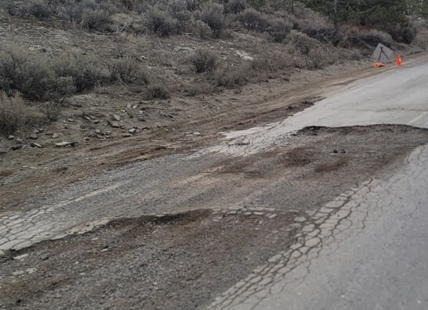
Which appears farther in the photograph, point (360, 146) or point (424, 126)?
point (424, 126)

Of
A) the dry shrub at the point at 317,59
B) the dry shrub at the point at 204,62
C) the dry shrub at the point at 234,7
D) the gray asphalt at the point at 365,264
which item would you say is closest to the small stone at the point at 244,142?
the gray asphalt at the point at 365,264

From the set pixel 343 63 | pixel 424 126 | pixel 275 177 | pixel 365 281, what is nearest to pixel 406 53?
pixel 343 63

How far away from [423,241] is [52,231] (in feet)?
13.0

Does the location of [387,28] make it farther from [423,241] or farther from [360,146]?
[423,241]

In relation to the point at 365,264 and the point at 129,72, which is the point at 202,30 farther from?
the point at 365,264

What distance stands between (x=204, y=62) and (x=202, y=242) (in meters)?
10.4

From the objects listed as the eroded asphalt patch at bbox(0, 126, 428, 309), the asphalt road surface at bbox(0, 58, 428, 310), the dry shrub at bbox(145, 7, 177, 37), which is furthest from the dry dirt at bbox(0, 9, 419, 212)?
the eroded asphalt patch at bbox(0, 126, 428, 309)

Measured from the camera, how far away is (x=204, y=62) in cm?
1373

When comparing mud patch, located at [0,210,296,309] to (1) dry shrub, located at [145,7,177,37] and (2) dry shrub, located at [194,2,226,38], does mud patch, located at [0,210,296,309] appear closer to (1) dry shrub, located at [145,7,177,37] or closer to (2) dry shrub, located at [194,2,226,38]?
(1) dry shrub, located at [145,7,177,37]

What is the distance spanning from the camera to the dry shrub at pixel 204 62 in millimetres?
13727

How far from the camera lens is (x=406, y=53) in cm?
2638

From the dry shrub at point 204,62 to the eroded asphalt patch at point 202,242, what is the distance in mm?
8098

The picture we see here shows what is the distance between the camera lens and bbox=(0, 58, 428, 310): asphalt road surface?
10.8ft

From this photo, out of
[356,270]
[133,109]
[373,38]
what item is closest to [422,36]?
[373,38]
